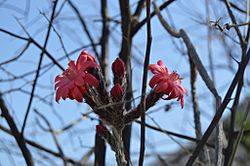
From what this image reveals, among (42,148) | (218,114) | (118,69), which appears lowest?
(218,114)

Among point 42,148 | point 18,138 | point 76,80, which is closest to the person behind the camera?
point 76,80

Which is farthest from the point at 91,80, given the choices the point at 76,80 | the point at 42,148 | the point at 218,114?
the point at 42,148

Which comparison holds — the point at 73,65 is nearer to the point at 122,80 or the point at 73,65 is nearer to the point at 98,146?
the point at 122,80

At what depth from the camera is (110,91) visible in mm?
926

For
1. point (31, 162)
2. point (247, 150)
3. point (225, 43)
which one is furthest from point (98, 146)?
point (247, 150)

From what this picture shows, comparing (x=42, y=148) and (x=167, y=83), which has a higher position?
(x=42, y=148)

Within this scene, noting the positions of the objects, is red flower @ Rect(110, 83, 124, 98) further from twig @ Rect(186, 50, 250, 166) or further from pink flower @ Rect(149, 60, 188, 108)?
twig @ Rect(186, 50, 250, 166)

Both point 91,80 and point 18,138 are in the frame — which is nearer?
point 91,80

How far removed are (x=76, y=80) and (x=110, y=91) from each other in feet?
0.24

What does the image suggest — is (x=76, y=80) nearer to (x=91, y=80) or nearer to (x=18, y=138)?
(x=91, y=80)

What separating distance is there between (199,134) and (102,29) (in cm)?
64

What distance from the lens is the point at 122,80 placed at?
3.16ft

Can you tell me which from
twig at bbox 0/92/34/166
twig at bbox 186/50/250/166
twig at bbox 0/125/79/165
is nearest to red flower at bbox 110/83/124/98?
twig at bbox 186/50/250/166

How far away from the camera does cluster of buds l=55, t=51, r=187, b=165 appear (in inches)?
35.3
